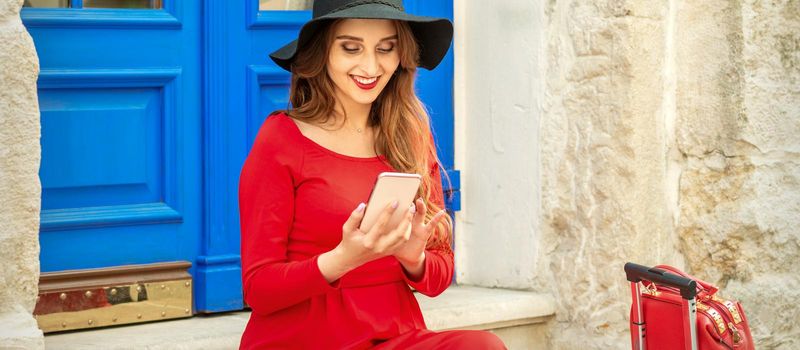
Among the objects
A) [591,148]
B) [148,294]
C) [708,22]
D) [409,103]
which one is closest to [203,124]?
[148,294]

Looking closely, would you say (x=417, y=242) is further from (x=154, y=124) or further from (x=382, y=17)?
(x=154, y=124)

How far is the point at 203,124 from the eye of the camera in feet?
11.2

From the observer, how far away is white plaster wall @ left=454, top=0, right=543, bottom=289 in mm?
3752

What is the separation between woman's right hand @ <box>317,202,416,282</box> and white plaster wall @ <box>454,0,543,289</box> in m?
1.46

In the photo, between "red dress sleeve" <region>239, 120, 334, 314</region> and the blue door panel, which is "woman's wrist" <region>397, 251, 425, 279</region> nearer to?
"red dress sleeve" <region>239, 120, 334, 314</region>

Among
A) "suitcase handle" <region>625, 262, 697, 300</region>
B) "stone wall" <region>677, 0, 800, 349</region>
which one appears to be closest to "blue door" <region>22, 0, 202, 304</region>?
"suitcase handle" <region>625, 262, 697, 300</region>

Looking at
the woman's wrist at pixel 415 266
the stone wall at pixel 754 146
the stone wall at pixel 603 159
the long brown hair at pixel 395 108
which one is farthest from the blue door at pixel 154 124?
the stone wall at pixel 754 146

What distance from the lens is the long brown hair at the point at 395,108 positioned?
2656 mm

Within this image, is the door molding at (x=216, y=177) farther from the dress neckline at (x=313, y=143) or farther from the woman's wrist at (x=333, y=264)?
the woman's wrist at (x=333, y=264)

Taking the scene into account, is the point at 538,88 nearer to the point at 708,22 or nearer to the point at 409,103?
the point at 708,22

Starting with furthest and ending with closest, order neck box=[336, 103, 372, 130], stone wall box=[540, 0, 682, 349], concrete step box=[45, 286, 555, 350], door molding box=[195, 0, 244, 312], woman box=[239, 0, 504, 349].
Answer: stone wall box=[540, 0, 682, 349] → door molding box=[195, 0, 244, 312] → concrete step box=[45, 286, 555, 350] → neck box=[336, 103, 372, 130] → woman box=[239, 0, 504, 349]

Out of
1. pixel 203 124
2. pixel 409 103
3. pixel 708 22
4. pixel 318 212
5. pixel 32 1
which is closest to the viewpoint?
pixel 318 212

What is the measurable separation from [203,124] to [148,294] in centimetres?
52

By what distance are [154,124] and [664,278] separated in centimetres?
155
